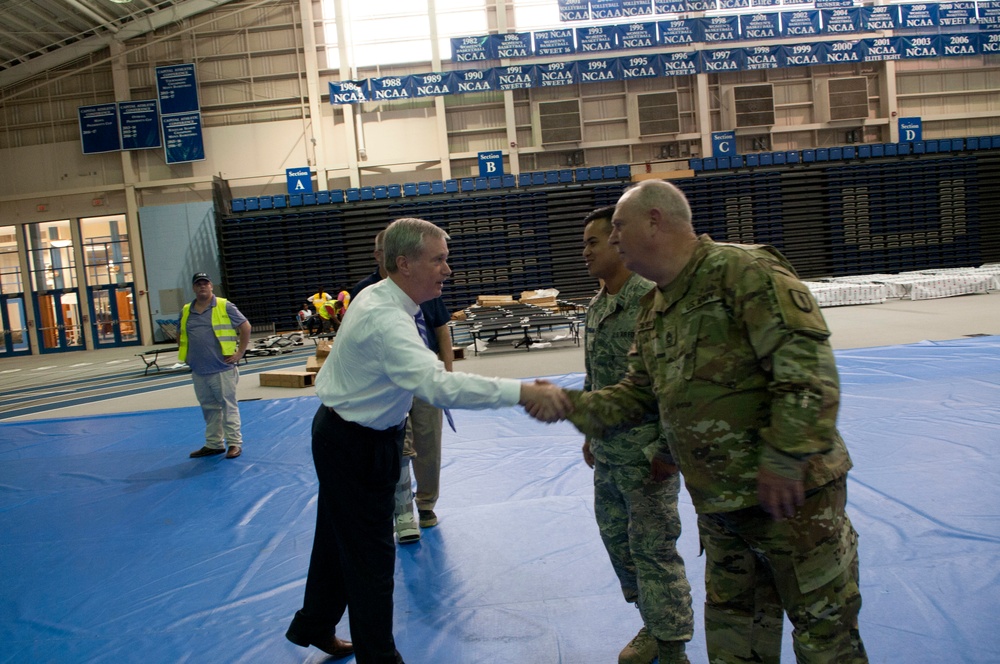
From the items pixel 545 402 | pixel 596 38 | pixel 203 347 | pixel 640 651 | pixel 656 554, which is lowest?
pixel 640 651

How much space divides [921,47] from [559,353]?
16992 millimetres

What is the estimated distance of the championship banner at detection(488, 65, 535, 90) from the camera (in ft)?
65.3

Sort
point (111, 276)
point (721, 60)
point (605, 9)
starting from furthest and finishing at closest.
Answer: point (111, 276) → point (721, 60) → point (605, 9)

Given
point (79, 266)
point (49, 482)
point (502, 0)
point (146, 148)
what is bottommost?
point (49, 482)

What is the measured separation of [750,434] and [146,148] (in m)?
23.5

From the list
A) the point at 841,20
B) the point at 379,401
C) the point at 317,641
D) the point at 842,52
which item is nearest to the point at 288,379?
the point at 317,641

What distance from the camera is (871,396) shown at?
21.7ft

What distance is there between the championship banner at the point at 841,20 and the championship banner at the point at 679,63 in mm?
3988

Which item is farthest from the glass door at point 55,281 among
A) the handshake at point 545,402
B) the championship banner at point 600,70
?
the handshake at point 545,402

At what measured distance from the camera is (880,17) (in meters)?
19.8

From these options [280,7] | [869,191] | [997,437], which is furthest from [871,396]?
[280,7]

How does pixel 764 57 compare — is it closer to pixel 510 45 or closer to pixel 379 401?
pixel 510 45

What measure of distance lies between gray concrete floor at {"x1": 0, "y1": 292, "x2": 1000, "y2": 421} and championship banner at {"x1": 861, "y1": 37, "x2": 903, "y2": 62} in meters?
9.50

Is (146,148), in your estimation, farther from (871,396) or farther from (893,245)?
(893,245)
